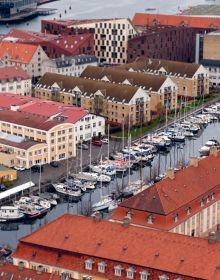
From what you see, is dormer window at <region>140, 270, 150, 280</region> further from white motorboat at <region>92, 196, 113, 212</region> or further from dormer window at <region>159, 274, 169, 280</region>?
white motorboat at <region>92, 196, 113, 212</region>

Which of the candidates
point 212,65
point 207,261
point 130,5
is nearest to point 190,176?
point 207,261

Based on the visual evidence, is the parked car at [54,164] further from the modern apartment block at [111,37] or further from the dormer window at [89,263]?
the modern apartment block at [111,37]

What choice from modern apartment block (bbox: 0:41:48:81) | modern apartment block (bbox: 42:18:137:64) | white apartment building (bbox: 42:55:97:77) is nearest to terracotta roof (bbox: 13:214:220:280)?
white apartment building (bbox: 42:55:97:77)

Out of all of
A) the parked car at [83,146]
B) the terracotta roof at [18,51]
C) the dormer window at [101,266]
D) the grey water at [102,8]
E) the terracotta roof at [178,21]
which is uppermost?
the terracotta roof at [178,21]

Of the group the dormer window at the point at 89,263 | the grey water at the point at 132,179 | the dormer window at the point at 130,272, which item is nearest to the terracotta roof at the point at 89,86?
the grey water at the point at 132,179

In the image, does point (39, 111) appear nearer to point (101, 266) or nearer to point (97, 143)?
point (97, 143)

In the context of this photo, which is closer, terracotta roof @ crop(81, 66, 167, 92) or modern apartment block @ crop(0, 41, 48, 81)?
terracotta roof @ crop(81, 66, 167, 92)
